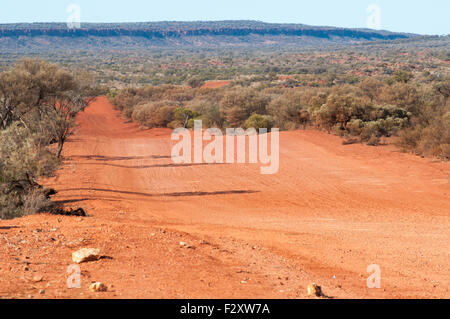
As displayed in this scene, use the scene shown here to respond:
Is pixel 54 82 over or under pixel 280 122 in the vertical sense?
over

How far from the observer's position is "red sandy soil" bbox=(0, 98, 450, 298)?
6906mm

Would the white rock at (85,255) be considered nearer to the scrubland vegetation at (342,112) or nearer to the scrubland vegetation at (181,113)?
the scrubland vegetation at (181,113)

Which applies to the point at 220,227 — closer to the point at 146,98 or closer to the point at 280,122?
the point at 280,122

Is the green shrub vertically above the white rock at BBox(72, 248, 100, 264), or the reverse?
the white rock at BBox(72, 248, 100, 264)

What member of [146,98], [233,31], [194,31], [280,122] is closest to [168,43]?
[194,31]

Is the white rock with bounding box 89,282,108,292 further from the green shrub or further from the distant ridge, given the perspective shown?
the distant ridge

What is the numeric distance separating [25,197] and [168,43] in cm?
17418

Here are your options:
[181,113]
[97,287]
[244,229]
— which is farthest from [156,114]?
[97,287]

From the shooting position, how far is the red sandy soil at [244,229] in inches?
272

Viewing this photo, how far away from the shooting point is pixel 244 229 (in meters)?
11.7

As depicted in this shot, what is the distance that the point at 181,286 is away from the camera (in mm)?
6492

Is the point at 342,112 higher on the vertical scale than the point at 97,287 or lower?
lower

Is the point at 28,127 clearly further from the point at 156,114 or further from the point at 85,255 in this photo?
the point at 156,114

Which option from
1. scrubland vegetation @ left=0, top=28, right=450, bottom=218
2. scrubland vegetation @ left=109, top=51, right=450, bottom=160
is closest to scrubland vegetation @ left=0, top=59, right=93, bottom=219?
scrubland vegetation @ left=0, top=28, right=450, bottom=218
